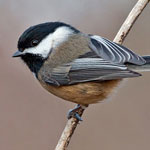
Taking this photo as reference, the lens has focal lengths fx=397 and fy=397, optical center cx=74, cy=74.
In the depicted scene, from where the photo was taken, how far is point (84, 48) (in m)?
3.04

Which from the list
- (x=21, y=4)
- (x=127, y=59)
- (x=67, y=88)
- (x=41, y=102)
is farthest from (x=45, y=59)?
(x=21, y=4)

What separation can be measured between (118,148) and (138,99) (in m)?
0.69

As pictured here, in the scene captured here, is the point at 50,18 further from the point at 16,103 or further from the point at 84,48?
the point at 84,48

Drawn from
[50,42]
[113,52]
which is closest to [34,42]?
[50,42]

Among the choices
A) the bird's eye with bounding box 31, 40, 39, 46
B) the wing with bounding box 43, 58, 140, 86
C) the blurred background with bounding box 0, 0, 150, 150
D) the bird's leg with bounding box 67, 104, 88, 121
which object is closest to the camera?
the wing with bounding box 43, 58, 140, 86

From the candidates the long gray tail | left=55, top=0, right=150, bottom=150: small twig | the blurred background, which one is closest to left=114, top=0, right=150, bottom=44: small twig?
left=55, top=0, right=150, bottom=150: small twig

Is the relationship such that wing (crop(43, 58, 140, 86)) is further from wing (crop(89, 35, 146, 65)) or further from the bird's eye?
the bird's eye

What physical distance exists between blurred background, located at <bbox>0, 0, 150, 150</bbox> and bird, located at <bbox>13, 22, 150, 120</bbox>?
4.76 ft

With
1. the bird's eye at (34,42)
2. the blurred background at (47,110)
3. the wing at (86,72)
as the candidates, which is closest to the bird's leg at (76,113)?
the wing at (86,72)

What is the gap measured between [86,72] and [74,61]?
0.12 meters

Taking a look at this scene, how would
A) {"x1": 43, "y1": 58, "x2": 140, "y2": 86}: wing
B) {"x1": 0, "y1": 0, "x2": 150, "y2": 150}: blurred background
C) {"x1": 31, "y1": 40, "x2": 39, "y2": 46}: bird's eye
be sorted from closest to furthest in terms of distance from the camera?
{"x1": 43, "y1": 58, "x2": 140, "y2": 86}: wing → {"x1": 31, "y1": 40, "x2": 39, "y2": 46}: bird's eye → {"x1": 0, "y1": 0, "x2": 150, "y2": 150}: blurred background

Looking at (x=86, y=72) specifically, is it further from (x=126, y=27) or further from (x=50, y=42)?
(x=126, y=27)

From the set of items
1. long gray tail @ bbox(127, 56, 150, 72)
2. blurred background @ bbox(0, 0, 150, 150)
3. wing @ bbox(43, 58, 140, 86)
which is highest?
long gray tail @ bbox(127, 56, 150, 72)

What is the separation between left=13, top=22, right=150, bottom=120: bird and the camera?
290 centimetres
